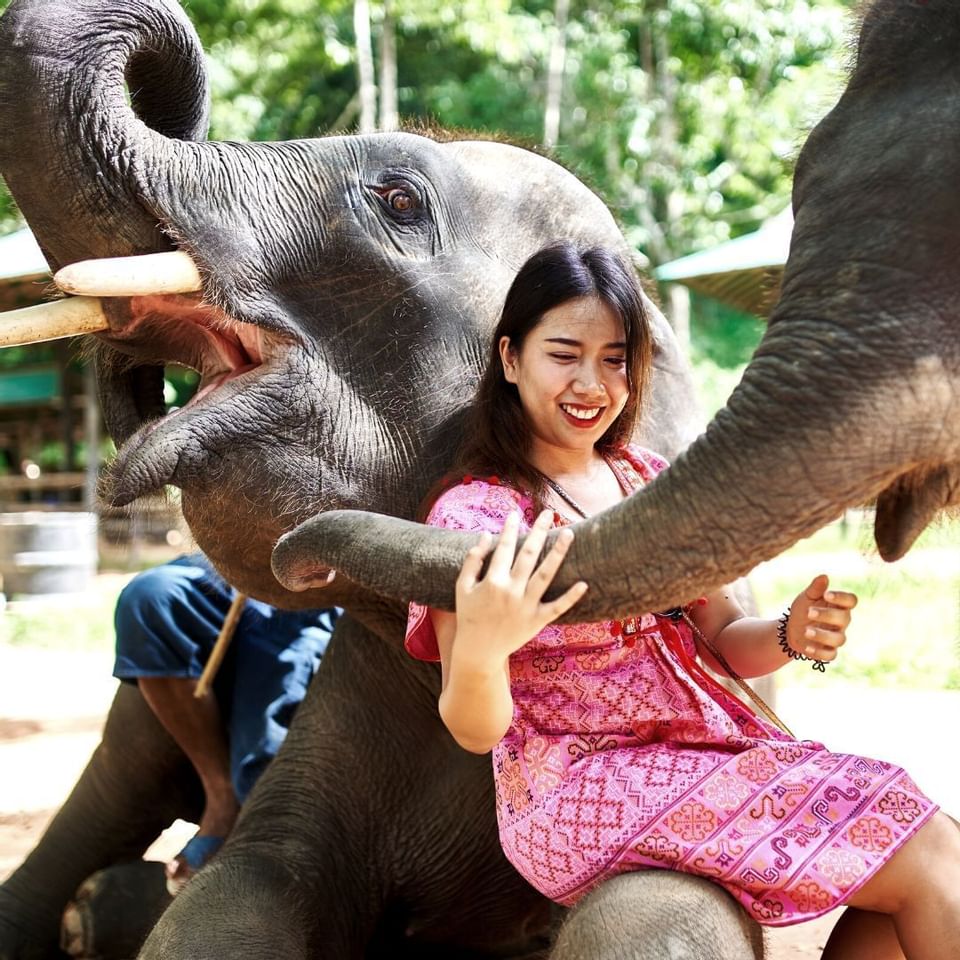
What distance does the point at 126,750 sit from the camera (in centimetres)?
367

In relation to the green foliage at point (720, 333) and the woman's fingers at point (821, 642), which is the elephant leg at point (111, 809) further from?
the green foliage at point (720, 333)

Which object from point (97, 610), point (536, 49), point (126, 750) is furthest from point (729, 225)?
point (126, 750)

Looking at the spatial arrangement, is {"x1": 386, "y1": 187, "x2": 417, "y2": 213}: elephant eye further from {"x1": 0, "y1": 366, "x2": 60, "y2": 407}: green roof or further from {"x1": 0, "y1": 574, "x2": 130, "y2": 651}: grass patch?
{"x1": 0, "y1": 366, "x2": 60, "y2": 407}: green roof

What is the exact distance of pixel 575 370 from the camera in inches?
86.0

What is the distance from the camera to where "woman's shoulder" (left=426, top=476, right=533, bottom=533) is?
6.79ft

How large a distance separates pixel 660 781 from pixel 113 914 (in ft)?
6.54

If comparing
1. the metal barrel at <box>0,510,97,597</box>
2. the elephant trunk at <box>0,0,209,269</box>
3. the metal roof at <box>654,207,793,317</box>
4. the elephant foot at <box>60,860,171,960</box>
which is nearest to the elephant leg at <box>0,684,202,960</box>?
the elephant foot at <box>60,860,171,960</box>

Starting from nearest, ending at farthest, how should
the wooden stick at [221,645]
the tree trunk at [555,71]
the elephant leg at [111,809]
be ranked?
the wooden stick at [221,645] < the elephant leg at [111,809] < the tree trunk at [555,71]

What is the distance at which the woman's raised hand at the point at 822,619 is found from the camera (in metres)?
2.11

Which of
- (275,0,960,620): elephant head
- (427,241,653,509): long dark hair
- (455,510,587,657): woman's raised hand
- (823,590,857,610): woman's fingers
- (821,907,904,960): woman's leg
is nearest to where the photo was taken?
(275,0,960,620): elephant head

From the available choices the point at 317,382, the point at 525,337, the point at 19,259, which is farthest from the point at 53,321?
the point at 19,259

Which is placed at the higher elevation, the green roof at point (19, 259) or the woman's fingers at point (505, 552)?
the woman's fingers at point (505, 552)

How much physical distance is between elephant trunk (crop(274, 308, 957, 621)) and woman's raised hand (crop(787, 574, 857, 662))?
1.75 ft

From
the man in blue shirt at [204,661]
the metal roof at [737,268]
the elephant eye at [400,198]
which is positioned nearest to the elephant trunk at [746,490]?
the elephant eye at [400,198]
